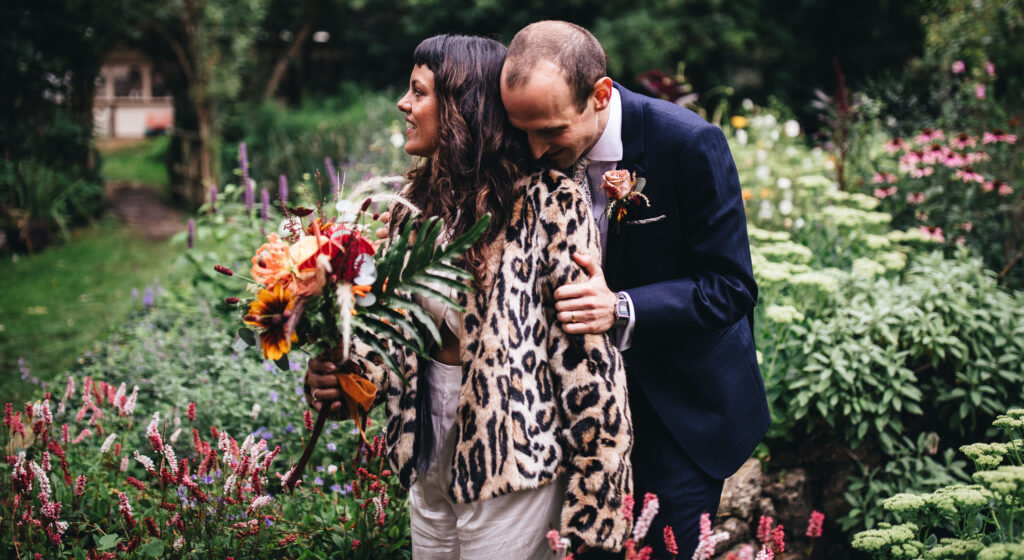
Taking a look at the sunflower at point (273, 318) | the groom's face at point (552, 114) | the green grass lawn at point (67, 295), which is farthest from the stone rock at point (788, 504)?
the green grass lawn at point (67, 295)

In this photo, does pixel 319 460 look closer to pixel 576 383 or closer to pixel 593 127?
pixel 576 383

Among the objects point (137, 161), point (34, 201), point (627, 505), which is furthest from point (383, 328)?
point (137, 161)

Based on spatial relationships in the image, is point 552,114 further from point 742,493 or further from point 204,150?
point 204,150

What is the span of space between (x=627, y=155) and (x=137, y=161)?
2049cm

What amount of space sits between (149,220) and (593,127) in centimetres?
1209

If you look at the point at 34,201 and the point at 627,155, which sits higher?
the point at 627,155

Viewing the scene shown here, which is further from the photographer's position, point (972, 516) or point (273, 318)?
point (972, 516)

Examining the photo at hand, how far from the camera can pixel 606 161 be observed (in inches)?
82.6

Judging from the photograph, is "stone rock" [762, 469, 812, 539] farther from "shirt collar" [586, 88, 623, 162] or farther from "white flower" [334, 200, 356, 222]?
"white flower" [334, 200, 356, 222]

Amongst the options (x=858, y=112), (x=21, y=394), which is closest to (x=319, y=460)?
(x=21, y=394)

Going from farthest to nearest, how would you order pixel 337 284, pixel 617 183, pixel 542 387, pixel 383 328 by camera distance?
1. pixel 617 183
2. pixel 542 387
3. pixel 383 328
4. pixel 337 284

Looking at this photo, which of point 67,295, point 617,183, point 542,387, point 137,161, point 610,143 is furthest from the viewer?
point 137,161

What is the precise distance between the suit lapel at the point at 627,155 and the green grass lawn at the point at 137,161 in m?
14.7

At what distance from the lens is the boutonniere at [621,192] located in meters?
1.97
